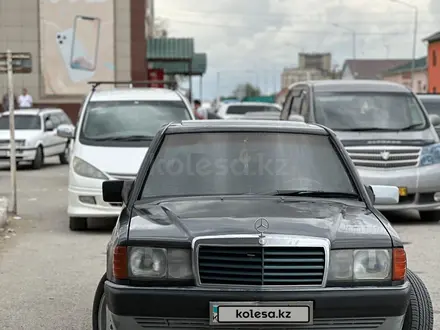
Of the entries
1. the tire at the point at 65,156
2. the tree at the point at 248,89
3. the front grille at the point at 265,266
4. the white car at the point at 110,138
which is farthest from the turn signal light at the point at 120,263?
the tree at the point at 248,89

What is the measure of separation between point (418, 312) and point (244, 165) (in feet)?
5.18

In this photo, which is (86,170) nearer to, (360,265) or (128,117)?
(128,117)

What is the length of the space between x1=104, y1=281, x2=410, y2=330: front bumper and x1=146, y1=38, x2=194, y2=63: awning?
35380mm

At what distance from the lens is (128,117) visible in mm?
12688

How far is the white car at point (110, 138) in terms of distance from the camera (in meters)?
11.4

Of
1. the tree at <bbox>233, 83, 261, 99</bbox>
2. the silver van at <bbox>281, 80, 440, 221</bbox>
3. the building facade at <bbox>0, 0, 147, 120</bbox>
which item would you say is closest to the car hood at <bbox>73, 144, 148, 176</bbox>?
the silver van at <bbox>281, 80, 440, 221</bbox>

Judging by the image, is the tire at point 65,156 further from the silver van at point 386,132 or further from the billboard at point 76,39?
the silver van at point 386,132

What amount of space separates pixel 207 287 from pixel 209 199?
110 cm

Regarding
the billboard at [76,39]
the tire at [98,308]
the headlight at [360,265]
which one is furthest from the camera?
the billboard at [76,39]

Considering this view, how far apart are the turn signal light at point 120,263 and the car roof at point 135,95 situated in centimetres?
818

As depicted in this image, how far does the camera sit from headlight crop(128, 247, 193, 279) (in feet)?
16.0

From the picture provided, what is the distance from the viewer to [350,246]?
489 cm

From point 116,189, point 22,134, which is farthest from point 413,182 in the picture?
point 22,134

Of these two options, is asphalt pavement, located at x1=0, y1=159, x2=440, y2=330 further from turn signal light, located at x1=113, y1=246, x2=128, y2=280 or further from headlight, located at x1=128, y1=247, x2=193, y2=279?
headlight, located at x1=128, y1=247, x2=193, y2=279
